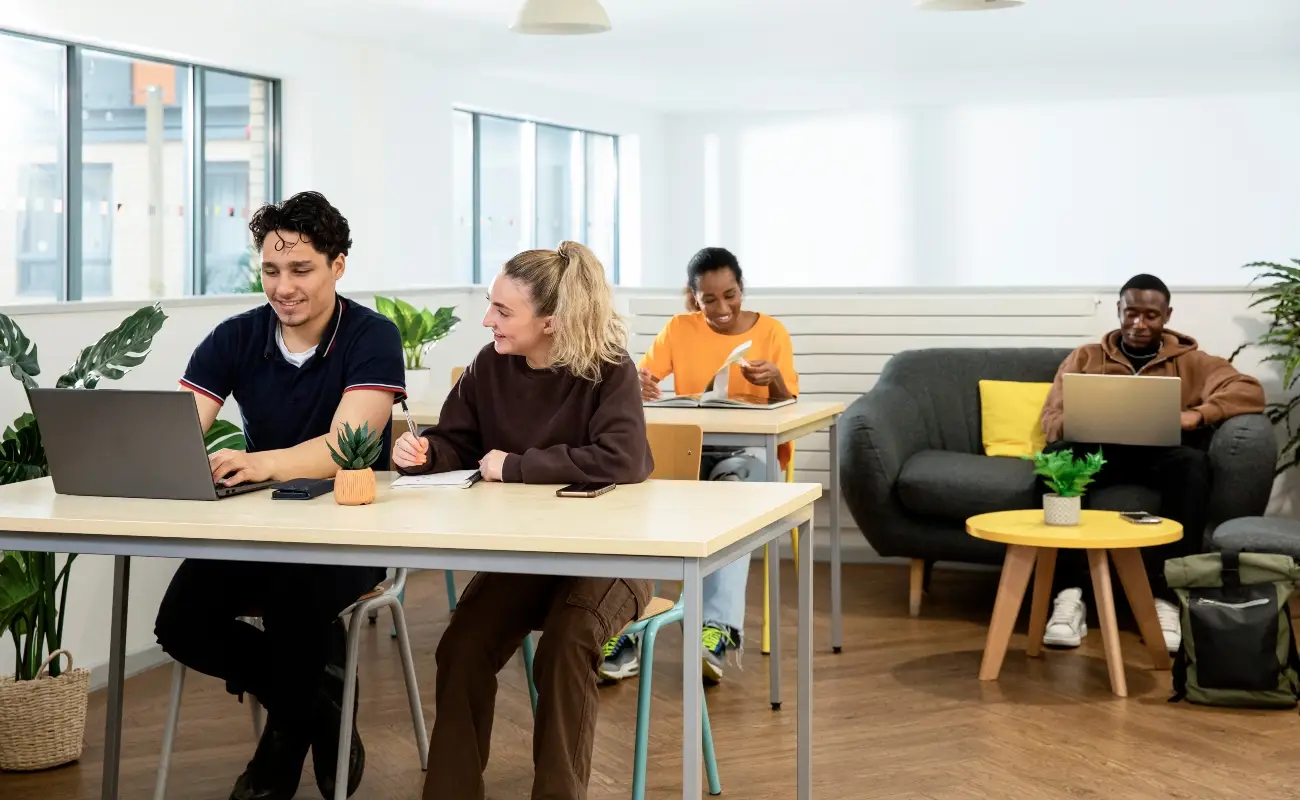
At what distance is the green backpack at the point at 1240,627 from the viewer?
13.6 ft

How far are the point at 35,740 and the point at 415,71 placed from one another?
707 cm

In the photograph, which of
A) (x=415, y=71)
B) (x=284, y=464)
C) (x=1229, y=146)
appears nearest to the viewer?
(x=284, y=464)

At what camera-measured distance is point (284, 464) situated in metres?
3.09

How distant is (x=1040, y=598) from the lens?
4.77 metres

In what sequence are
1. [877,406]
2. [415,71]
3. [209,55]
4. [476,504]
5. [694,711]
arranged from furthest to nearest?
[415,71]
[209,55]
[877,406]
[476,504]
[694,711]

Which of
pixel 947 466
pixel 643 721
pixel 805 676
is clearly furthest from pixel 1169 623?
pixel 643 721

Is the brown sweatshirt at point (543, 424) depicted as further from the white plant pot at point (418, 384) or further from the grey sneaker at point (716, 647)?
the white plant pot at point (418, 384)

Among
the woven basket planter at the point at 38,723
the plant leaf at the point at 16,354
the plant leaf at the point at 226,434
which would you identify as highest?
the plant leaf at the point at 16,354

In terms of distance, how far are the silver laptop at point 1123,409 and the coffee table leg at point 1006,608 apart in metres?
0.84

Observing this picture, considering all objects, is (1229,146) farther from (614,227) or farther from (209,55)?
(209,55)

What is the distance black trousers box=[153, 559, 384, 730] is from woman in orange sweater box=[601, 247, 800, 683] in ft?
4.56

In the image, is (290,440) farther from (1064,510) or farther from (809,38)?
(809,38)

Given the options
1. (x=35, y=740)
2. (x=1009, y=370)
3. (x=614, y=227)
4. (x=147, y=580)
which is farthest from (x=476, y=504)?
(x=614, y=227)

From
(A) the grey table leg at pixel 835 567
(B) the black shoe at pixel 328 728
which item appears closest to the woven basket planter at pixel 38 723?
(B) the black shoe at pixel 328 728
